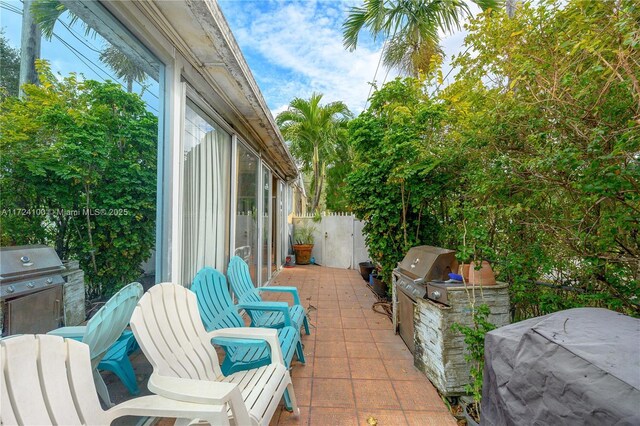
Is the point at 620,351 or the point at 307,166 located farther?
the point at 307,166

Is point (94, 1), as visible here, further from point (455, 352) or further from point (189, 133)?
point (455, 352)

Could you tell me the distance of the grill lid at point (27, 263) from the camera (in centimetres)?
107

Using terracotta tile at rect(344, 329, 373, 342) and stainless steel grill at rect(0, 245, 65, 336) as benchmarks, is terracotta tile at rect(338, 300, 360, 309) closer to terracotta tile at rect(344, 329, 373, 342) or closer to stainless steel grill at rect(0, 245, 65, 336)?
terracotta tile at rect(344, 329, 373, 342)

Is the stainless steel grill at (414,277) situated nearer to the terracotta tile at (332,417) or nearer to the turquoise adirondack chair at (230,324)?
the terracotta tile at (332,417)

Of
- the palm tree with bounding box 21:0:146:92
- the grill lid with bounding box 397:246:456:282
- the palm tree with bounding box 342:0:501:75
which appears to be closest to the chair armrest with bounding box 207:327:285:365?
the grill lid with bounding box 397:246:456:282

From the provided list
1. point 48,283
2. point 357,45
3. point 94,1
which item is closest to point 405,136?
point 94,1

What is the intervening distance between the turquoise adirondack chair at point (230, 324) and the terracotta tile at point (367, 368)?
1.64 feet

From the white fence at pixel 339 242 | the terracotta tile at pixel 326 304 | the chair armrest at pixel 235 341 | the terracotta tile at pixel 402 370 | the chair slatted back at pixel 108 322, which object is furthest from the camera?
the white fence at pixel 339 242

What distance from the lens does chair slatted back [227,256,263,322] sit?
9.33 ft

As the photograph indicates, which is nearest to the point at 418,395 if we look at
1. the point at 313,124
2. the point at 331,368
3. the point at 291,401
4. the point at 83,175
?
the point at 331,368

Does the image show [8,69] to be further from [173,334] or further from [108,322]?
[173,334]

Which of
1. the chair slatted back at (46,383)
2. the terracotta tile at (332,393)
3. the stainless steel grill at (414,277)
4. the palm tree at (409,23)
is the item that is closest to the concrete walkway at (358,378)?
the terracotta tile at (332,393)

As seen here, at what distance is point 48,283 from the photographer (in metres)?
1.25

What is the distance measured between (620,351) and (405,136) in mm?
2776
